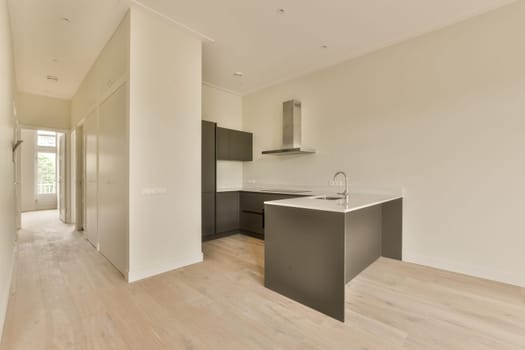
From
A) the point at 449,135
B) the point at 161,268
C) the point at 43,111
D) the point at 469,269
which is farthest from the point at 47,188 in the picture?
the point at 469,269

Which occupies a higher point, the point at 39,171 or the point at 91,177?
the point at 39,171

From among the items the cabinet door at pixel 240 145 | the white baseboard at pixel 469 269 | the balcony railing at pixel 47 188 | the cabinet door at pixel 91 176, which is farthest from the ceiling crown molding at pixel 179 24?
the balcony railing at pixel 47 188

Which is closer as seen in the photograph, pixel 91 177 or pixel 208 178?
pixel 91 177

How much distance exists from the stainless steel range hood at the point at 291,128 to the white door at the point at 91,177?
2.98 m

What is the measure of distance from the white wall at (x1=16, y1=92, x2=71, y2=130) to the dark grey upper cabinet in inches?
165

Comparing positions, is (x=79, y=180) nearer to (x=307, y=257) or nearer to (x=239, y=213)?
(x=239, y=213)

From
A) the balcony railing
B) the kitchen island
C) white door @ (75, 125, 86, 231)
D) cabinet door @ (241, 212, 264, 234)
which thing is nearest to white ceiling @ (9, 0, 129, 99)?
white door @ (75, 125, 86, 231)

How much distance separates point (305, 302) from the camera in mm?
2193

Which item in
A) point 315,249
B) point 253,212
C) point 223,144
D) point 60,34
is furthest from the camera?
point 223,144

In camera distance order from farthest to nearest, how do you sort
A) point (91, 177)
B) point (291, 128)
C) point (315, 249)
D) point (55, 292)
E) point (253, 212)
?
point (253, 212) → point (291, 128) → point (91, 177) → point (55, 292) → point (315, 249)

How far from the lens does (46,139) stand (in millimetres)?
8359

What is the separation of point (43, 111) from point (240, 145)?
4.74 m

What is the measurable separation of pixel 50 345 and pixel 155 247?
4.08 ft

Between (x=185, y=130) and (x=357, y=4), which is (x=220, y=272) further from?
(x=357, y=4)
